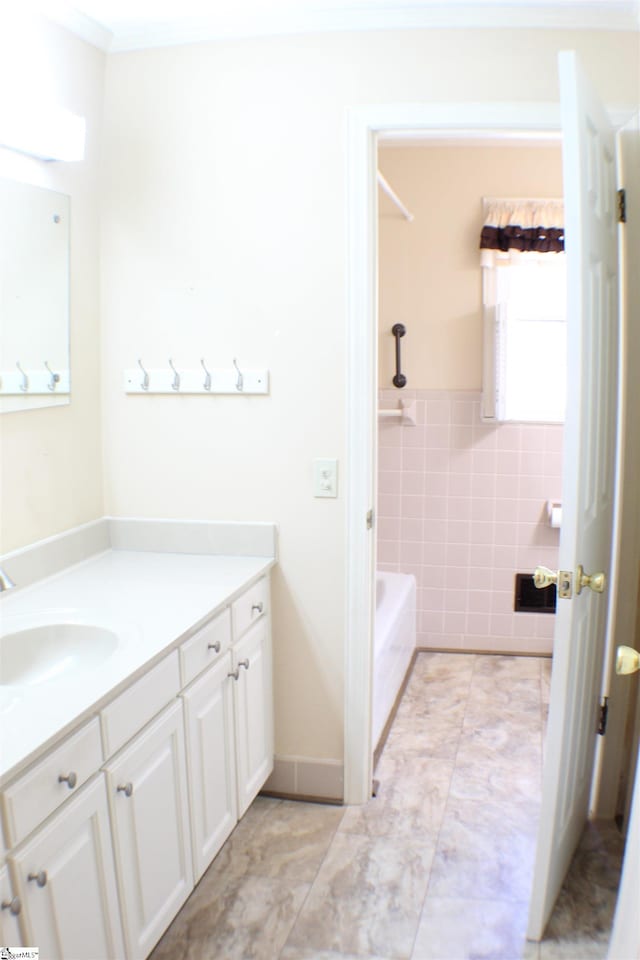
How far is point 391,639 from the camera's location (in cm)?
314

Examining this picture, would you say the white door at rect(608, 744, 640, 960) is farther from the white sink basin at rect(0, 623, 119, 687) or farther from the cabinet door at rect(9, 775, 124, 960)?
the white sink basin at rect(0, 623, 119, 687)

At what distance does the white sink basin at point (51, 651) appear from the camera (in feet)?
5.84

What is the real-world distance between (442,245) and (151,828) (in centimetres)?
280

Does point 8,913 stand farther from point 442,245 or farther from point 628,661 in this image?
point 442,245

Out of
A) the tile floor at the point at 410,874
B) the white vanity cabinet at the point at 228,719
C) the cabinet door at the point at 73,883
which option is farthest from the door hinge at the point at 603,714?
the cabinet door at the point at 73,883

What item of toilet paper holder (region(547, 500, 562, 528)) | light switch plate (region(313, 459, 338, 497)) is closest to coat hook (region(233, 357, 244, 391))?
light switch plate (region(313, 459, 338, 497))

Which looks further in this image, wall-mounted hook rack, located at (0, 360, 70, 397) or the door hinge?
the door hinge

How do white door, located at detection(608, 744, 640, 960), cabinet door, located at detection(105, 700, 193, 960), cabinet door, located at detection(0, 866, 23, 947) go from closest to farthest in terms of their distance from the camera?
cabinet door, located at detection(0, 866, 23, 947) < white door, located at detection(608, 744, 640, 960) < cabinet door, located at detection(105, 700, 193, 960)

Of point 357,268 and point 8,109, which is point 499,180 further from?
point 8,109

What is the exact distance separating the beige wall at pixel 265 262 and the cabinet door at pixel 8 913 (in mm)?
1326

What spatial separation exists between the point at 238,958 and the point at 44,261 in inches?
73.7

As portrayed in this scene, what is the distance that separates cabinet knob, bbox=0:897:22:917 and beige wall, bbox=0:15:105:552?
3.28 ft

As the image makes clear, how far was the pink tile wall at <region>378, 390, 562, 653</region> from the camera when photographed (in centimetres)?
367

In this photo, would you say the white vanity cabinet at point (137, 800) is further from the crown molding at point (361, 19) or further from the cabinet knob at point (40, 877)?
the crown molding at point (361, 19)
